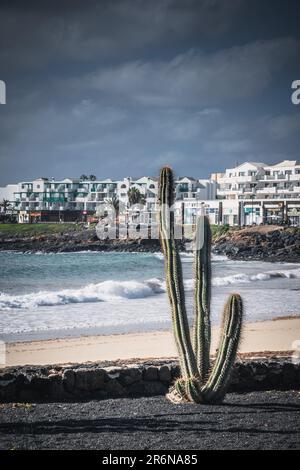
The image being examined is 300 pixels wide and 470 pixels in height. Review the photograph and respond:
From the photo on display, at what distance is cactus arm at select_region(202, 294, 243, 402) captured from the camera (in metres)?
3.87

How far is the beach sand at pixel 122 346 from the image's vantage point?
6.22 metres

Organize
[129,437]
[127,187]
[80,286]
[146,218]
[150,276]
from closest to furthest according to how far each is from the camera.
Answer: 1. [129,437]
2. [80,286]
3. [150,276]
4. [127,187]
5. [146,218]

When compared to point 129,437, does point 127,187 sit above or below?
above

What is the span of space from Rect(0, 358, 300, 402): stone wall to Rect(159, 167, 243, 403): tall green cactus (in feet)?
0.79

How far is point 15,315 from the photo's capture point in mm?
10133

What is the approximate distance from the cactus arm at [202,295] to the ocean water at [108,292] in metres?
3.86

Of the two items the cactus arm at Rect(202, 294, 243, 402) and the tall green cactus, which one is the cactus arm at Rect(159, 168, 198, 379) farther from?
the cactus arm at Rect(202, 294, 243, 402)

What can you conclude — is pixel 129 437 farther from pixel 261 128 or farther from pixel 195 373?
pixel 261 128

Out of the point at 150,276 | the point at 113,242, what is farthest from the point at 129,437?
the point at 113,242

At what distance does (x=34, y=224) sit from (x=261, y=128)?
11480 mm

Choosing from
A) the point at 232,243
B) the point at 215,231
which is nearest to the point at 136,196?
the point at 232,243

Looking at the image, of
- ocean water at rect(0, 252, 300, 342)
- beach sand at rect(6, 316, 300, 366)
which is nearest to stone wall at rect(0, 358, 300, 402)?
beach sand at rect(6, 316, 300, 366)

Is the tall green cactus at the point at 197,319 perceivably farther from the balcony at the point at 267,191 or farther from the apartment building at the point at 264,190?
the balcony at the point at 267,191

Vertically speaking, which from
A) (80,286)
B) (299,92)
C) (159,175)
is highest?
(299,92)
